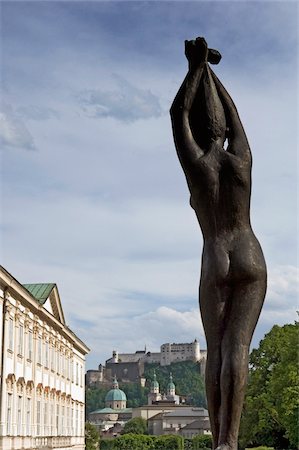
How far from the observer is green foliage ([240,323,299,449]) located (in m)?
31.5

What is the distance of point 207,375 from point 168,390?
16847cm

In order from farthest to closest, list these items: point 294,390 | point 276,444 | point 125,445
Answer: point 125,445
point 276,444
point 294,390

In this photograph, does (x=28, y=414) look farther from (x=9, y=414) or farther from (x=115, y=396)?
(x=115, y=396)

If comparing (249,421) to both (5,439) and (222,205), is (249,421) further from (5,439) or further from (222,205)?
(222,205)

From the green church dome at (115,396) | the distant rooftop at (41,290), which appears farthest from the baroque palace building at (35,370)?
the green church dome at (115,396)

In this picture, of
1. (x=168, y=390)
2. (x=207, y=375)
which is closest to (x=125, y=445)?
(x=168, y=390)

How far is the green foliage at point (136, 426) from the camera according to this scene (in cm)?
13288

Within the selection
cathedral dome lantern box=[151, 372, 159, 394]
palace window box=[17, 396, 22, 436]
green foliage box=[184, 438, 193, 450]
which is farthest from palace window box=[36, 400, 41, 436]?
cathedral dome lantern box=[151, 372, 159, 394]

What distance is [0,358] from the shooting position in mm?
31016

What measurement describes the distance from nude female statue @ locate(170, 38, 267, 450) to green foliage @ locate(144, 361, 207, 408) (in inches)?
6892

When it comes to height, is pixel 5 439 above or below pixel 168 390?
below

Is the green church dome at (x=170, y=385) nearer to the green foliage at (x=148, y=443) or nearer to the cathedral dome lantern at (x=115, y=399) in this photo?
the cathedral dome lantern at (x=115, y=399)

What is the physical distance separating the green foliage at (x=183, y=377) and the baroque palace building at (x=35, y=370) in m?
123

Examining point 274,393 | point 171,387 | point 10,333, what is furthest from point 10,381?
point 171,387
